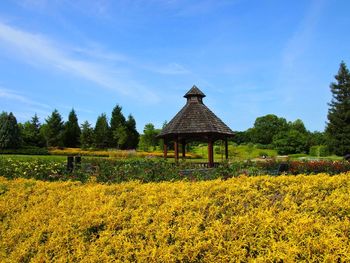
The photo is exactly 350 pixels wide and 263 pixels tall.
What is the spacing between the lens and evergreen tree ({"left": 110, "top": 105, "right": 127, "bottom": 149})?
5134 centimetres

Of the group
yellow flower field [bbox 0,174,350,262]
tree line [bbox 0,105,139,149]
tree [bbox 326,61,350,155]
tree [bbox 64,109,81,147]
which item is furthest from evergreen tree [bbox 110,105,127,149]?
yellow flower field [bbox 0,174,350,262]

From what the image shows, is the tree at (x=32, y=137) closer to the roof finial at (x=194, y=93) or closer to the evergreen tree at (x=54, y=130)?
the evergreen tree at (x=54, y=130)

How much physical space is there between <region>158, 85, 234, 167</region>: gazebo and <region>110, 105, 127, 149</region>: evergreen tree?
32305mm

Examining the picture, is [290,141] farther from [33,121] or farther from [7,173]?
[7,173]

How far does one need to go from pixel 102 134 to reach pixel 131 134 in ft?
14.7

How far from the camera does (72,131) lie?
54.5 metres

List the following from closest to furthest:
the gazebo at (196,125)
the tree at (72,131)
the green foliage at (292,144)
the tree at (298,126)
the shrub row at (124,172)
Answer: the shrub row at (124,172)
the gazebo at (196,125)
the tree at (72,131)
the green foliage at (292,144)
the tree at (298,126)

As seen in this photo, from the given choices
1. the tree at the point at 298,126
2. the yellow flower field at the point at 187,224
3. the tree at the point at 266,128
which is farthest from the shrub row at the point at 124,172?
the tree at the point at 298,126

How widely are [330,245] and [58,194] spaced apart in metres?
3.66

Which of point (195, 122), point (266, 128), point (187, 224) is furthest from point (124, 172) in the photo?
point (266, 128)

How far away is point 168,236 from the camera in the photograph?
318 cm

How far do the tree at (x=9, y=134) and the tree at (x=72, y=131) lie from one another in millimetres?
8946

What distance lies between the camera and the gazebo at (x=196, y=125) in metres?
18.0

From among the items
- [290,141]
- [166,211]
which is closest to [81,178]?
[166,211]
